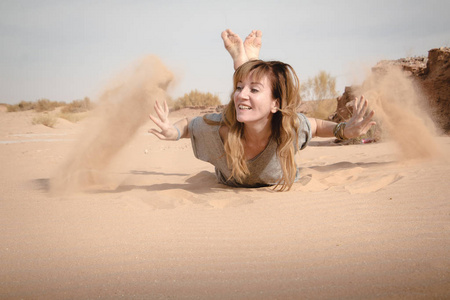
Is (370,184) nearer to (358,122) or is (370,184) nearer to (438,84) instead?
(358,122)

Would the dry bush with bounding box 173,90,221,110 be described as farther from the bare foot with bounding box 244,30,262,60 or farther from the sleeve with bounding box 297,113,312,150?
the sleeve with bounding box 297,113,312,150

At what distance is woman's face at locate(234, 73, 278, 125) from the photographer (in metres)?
2.97

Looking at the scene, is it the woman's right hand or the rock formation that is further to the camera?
the rock formation

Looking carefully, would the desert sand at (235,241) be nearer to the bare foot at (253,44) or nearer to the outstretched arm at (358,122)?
the outstretched arm at (358,122)

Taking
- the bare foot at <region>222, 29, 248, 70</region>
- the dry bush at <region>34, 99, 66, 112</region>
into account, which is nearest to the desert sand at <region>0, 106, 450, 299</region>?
the bare foot at <region>222, 29, 248, 70</region>

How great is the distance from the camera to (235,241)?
6.95ft

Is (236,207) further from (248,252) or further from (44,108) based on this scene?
(44,108)

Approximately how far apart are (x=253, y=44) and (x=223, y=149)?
289 centimetres

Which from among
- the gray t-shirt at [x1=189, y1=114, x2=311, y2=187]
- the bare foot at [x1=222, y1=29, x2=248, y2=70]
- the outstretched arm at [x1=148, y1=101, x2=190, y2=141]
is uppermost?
the bare foot at [x1=222, y1=29, x2=248, y2=70]

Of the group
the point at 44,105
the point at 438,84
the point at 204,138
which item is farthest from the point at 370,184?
the point at 44,105

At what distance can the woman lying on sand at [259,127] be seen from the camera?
9.88 ft

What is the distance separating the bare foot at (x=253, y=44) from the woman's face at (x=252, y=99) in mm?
2574

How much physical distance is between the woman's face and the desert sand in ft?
2.62

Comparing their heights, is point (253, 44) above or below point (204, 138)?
above
